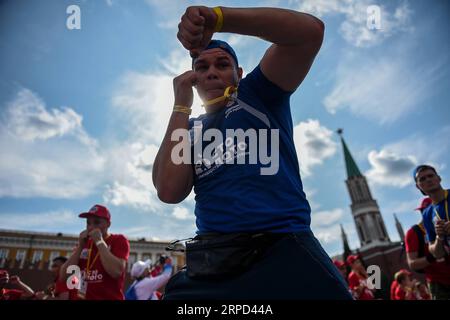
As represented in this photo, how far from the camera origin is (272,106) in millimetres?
1705

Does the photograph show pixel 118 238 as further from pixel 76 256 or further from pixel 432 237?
pixel 432 237

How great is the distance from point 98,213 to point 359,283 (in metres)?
7.97

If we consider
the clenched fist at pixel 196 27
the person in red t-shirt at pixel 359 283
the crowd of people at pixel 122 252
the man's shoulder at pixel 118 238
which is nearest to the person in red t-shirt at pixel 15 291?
the crowd of people at pixel 122 252

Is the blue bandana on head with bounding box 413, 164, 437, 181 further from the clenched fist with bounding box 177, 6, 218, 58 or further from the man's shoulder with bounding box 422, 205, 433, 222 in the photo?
the clenched fist with bounding box 177, 6, 218, 58

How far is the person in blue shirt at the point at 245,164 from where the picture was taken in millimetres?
1245

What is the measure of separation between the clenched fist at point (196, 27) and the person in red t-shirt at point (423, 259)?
5.06m

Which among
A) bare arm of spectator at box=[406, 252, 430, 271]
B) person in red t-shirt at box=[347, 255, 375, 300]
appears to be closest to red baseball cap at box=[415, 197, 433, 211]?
bare arm of spectator at box=[406, 252, 430, 271]

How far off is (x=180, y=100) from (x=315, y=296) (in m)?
1.25

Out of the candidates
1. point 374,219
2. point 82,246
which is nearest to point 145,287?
point 82,246

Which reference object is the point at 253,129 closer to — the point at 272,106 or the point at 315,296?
the point at 272,106

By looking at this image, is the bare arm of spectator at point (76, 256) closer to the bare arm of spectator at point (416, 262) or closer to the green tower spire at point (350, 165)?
the bare arm of spectator at point (416, 262)

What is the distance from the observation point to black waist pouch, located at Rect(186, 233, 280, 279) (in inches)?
49.6

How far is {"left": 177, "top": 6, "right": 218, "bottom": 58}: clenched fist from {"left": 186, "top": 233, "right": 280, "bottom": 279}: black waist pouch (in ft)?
3.02

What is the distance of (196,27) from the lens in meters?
1.24
